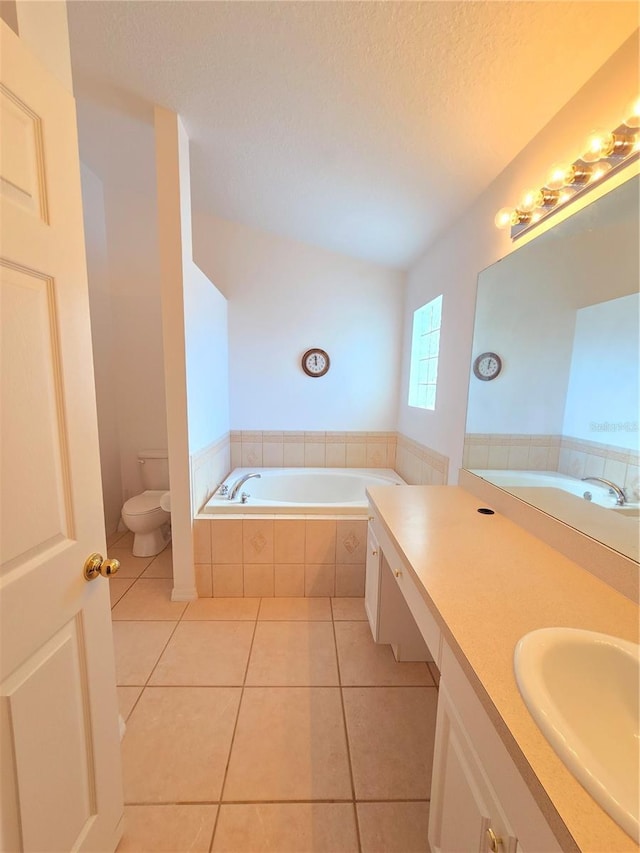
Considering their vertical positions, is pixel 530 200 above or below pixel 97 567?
above

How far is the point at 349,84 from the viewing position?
51.6 inches

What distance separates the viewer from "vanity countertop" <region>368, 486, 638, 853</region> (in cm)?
46

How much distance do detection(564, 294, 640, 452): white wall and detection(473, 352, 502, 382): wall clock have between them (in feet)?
1.42

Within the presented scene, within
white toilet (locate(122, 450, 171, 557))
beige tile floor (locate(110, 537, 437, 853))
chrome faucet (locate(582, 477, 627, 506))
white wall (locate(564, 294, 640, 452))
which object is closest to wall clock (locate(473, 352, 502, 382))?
white wall (locate(564, 294, 640, 452))

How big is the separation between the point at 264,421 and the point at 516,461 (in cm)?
224

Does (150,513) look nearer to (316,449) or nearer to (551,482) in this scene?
(316,449)

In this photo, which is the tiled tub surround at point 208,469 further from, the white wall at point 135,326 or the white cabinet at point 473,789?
the white cabinet at point 473,789

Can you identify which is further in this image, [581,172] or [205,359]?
[205,359]

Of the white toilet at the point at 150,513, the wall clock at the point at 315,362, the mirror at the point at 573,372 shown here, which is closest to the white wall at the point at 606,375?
the mirror at the point at 573,372

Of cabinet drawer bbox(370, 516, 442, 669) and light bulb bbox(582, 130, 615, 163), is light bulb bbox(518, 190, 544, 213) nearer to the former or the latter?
light bulb bbox(582, 130, 615, 163)

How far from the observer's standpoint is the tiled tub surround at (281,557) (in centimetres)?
218

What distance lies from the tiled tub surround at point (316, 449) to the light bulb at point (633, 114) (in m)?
2.44

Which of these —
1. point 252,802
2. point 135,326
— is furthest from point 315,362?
point 252,802

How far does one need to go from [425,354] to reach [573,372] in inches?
63.1
